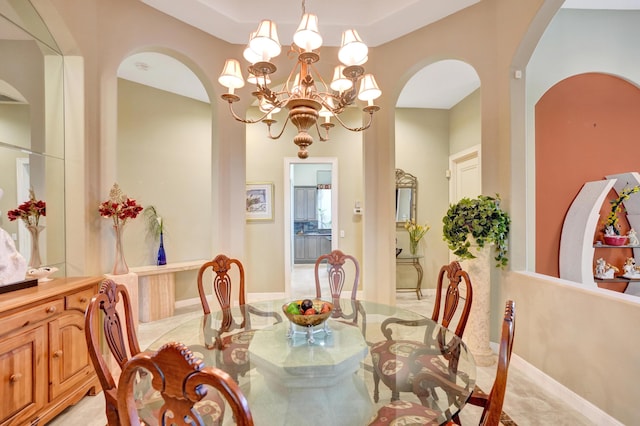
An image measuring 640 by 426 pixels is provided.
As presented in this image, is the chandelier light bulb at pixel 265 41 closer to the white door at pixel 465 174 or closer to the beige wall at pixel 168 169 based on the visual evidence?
the beige wall at pixel 168 169

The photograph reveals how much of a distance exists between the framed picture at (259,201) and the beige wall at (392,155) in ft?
4.86

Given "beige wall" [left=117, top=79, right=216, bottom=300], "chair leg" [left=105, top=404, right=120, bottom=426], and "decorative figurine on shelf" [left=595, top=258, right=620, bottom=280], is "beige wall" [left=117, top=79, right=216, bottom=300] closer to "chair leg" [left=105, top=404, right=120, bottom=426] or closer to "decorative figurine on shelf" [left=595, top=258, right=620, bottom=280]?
"chair leg" [left=105, top=404, right=120, bottom=426]

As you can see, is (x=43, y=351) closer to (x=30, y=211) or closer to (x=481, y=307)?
(x=30, y=211)

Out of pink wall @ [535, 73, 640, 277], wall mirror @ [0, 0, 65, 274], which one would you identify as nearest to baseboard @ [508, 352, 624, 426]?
pink wall @ [535, 73, 640, 277]

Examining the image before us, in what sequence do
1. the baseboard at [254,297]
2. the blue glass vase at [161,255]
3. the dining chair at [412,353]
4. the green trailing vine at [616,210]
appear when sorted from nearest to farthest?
the dining chair at [412,353] → the green trailing vine at [616,210] → the blue glass vase at [161,255] → the baseboard at [254,297]

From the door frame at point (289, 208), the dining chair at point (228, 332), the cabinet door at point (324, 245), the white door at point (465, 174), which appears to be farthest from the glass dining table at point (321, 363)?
the cabinet door at point (324, 245)

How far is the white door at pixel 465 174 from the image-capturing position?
4.51 m

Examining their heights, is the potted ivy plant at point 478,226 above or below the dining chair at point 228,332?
above

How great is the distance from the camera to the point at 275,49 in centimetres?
174

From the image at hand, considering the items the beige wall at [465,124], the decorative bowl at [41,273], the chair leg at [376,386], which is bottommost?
the chair leg at [376,386]

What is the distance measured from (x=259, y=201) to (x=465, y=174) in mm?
3479

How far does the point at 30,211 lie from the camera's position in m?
2.28

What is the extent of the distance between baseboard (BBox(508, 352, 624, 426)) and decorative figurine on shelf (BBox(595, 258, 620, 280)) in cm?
153

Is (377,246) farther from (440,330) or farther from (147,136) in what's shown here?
(147,136)
